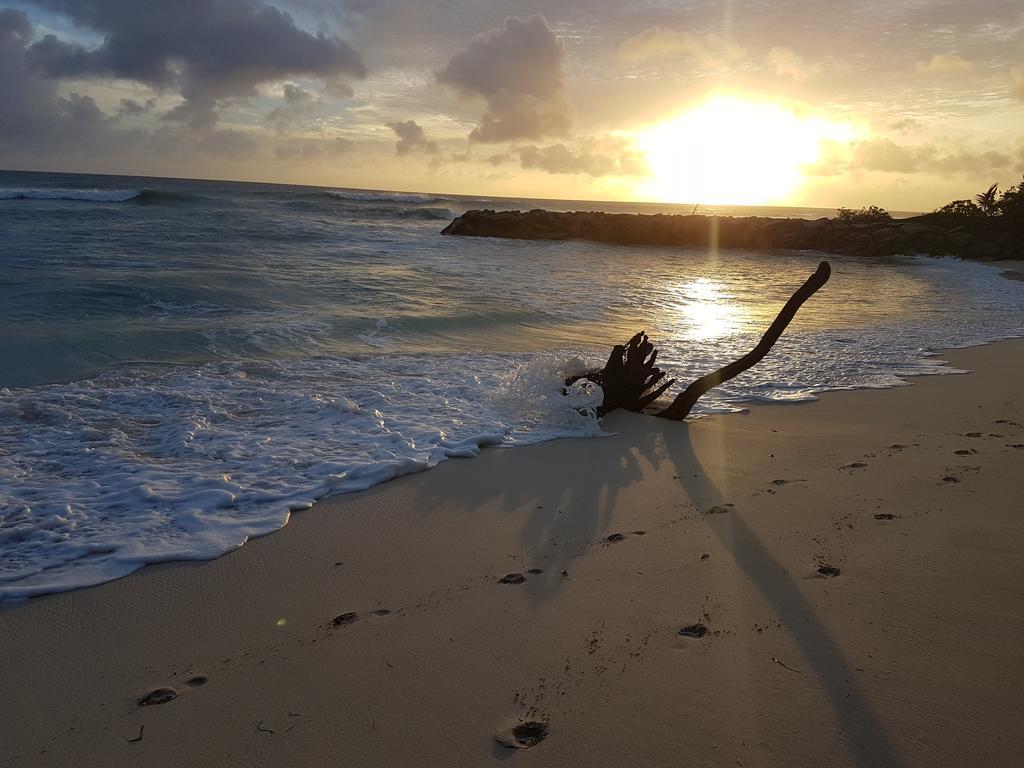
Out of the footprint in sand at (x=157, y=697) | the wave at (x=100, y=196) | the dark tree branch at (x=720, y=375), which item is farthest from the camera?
the wave at (x=100, y=196)

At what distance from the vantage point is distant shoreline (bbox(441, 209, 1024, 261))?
31297 millimetres

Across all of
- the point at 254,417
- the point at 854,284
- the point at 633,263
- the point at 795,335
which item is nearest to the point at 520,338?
the point at 795,335

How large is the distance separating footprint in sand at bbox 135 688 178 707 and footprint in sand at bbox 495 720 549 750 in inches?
50.5

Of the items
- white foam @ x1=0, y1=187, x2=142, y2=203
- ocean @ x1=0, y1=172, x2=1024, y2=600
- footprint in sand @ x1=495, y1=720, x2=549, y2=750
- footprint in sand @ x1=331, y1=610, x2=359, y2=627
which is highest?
white foam @ x1=0, y1=187, x2=142, y2=203

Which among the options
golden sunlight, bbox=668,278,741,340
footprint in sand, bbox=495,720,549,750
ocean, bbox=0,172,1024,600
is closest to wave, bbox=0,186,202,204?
ocean, bbox=0,172,1024,600

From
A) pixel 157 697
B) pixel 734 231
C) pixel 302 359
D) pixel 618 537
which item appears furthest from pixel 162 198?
pixel 157 697

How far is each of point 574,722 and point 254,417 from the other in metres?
4.72

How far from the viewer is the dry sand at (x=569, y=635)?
2.46m

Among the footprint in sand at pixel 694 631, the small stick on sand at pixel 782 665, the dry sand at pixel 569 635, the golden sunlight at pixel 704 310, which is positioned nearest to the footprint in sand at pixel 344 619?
the dry sand at pixel 569 635

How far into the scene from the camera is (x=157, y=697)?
272 cm

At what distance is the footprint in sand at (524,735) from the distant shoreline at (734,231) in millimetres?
33517

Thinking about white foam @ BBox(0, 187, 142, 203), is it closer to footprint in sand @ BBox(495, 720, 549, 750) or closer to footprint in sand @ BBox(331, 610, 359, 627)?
footprint in sand @ BBox(331, 610, 359, 627)

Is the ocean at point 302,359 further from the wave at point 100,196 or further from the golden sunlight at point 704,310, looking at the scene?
the wave at point 100,196

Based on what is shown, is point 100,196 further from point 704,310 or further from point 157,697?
point 157,697
